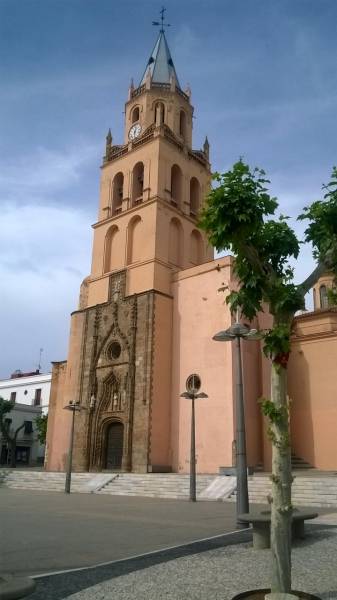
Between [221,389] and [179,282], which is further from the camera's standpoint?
[179,282]

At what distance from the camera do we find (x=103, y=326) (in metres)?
26.5

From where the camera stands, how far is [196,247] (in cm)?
2983

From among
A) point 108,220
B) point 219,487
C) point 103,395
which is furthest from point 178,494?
point 108,220

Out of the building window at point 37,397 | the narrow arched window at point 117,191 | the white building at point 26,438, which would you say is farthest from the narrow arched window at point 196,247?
the building window at point 37,397

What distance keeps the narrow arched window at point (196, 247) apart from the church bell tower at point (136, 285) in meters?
0.06

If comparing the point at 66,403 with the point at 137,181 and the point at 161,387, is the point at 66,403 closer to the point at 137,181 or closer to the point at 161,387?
the point at 161,387

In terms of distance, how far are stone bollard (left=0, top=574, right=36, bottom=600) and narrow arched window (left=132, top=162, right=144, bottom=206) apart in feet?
85.8

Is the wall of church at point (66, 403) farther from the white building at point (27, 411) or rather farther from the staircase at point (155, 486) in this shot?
the white building at point (27, 411)

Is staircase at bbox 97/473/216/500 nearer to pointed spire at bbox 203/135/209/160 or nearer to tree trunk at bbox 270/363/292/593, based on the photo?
tree trunk at bbox 270/363/292/593

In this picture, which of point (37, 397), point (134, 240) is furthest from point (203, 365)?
point (37, 397)

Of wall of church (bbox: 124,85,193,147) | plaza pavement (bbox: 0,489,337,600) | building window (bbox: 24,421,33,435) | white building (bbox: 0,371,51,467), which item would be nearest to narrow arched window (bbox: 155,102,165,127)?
Result: wall of church (bbox: 124,85,193,147)

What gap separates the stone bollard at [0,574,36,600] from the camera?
403cm

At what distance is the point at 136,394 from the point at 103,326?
464 centimetres

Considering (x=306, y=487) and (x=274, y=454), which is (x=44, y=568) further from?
(x=306, y=487)
